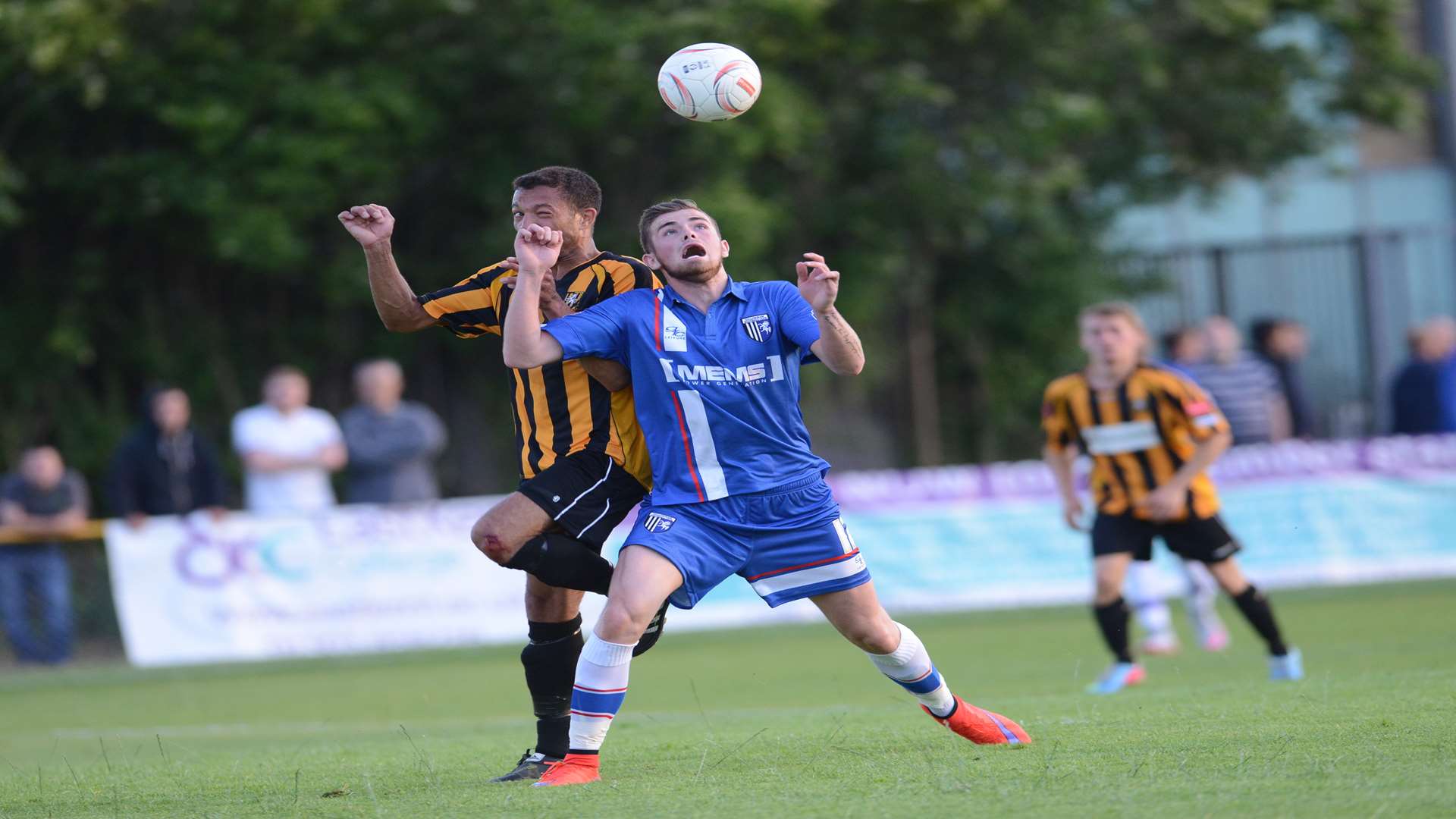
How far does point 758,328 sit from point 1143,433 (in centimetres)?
429

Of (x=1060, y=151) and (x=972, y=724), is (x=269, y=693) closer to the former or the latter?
(x=972, y=724)

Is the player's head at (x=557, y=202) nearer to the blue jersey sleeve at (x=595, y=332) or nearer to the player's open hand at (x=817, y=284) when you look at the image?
the blue jersey sleeve at (x=595, y=332)

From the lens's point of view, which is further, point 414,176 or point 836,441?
point 836,441

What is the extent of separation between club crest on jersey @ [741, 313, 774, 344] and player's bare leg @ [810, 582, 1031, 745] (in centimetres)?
84

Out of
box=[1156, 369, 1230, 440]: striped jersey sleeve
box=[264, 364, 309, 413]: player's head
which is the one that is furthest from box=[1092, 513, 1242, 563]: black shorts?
box=[264, 364, 309, 413]: player's head

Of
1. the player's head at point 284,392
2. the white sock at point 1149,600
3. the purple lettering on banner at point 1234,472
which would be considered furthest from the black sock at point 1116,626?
the player's head at point 284,392

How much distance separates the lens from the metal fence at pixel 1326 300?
64.5 ft

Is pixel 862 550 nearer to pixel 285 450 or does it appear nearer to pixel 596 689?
pixel 285 450

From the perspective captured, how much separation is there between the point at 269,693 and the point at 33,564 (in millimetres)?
3507

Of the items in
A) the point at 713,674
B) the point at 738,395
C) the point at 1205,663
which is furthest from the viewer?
the point at 713,674

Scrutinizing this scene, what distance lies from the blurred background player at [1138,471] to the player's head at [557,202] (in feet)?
13.5

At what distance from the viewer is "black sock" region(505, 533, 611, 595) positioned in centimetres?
563

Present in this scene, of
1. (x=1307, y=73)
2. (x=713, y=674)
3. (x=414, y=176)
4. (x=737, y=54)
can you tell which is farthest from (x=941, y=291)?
(x=737, y=54)

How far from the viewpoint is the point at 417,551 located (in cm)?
1365
